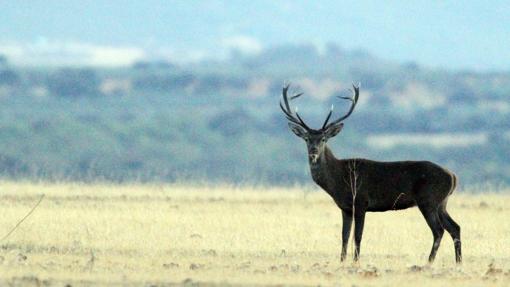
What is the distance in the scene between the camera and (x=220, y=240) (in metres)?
22.5

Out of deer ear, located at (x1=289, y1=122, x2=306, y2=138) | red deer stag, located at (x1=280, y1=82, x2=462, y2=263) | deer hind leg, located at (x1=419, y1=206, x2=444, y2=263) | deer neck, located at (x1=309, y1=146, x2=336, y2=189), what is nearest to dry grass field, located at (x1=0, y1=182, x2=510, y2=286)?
deer hind leg, located at (x1=419, y1=206, x2=444, y2=263)

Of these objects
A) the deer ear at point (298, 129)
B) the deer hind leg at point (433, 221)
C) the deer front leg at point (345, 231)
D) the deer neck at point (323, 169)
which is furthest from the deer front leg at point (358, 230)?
the deer ear at point (298, 129)

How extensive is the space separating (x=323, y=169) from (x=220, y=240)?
8.78 feet

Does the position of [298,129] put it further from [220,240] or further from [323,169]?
[220,240]

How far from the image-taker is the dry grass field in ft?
55.9

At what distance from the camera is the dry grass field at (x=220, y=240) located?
671 inches

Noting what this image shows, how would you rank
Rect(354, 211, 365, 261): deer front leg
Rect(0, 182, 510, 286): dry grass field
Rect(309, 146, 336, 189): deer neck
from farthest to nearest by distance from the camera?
Rect(309, 146, 336, 189): deer neck, Rect(354, 211, 365, 261): deer front leg, Rect(0, 182, 510, 286): dry grass field

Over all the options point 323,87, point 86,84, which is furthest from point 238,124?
point 323,87

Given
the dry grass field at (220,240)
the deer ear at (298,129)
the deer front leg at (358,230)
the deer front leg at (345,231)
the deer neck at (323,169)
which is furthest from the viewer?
the deer ear at (298,129)

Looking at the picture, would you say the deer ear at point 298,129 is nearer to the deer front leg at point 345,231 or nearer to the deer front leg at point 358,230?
the deer front leg at point 345,231

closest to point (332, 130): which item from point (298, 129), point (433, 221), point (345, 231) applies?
point (298, 129)

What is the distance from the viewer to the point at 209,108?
174 m

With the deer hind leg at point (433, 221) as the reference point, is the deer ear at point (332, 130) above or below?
above

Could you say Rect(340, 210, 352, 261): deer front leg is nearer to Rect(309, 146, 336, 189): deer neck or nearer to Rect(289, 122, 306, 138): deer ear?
Rect(309, 146, 336, 189): deer neck
